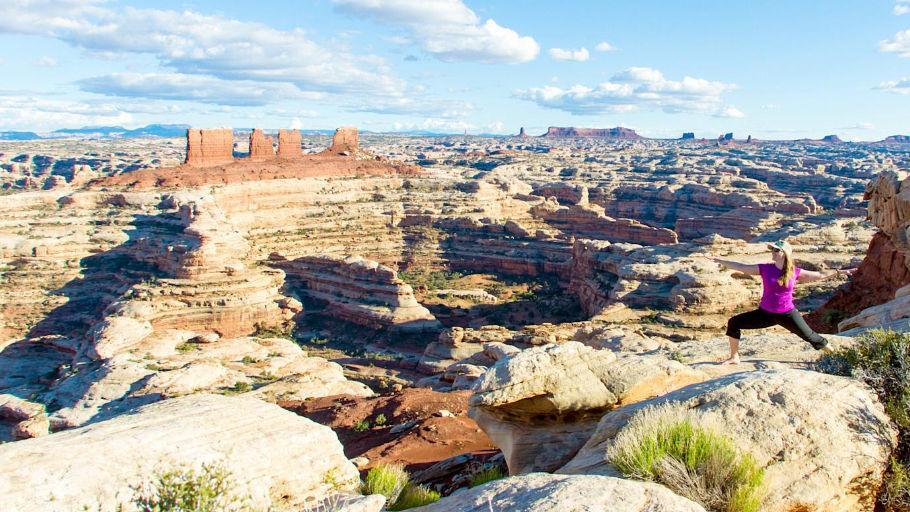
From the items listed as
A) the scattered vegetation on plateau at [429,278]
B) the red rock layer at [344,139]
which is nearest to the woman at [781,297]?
the scattered vegetation on plateau at [429,278]

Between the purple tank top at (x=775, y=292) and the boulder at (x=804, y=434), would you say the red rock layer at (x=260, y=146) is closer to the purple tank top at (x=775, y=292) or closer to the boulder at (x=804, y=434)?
the purple tank top at (x=775, y=292)

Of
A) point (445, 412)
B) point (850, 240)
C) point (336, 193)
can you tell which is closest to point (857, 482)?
point (445, 412)

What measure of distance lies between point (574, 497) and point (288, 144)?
76.9 meters

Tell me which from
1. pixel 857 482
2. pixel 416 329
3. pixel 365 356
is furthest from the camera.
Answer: pixel 416 329

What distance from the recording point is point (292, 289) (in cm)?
4684

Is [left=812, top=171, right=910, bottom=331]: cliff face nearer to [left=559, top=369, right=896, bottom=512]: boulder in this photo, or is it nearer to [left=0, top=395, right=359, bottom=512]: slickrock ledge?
[left=559, top=369, right=896, bottom=512]: boulder

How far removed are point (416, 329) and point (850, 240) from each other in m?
29.3

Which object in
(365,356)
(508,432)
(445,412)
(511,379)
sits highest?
(511,379)

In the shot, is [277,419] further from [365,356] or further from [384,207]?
[384,207]

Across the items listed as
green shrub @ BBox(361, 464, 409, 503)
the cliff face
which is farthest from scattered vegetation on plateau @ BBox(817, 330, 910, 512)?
the cliff face

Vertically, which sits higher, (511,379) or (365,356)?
(511,379)

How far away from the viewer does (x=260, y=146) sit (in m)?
75.4

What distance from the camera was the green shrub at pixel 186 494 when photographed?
5961mm

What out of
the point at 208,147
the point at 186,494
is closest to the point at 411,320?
the point at 186,494
